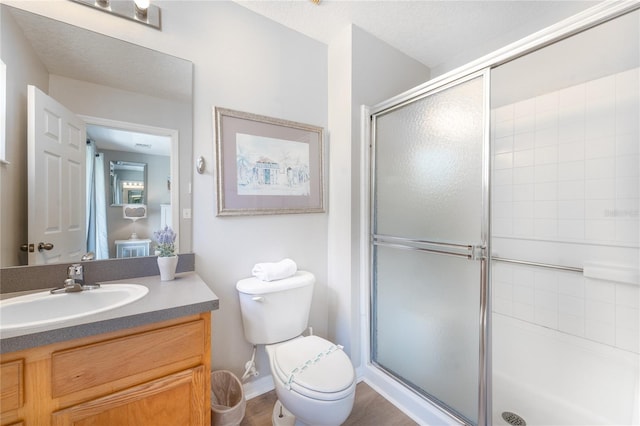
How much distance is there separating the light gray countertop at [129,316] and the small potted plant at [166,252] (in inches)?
3.0

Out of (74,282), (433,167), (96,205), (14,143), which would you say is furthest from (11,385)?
(433,167)

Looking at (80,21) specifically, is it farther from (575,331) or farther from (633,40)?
(575,331)

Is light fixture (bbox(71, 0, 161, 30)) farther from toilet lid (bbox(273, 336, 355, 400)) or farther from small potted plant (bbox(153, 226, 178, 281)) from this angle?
toilet lid (bbox(273, 336, 355, 400))

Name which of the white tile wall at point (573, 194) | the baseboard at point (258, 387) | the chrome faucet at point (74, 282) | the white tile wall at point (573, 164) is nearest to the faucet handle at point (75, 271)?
the chrome faucet at point (74, 282)

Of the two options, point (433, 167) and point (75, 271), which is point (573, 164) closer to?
point (433, 167)

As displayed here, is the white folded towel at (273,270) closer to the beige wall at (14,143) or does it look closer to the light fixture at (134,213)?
the light fixture at (134,213)

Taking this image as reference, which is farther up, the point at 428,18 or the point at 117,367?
the point at 428,18

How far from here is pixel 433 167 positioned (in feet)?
4.84

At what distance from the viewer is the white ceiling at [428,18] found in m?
1.57

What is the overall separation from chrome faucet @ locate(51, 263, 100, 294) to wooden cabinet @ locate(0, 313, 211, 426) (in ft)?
1.37

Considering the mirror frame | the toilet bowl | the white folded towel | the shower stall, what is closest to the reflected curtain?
the mirror frame

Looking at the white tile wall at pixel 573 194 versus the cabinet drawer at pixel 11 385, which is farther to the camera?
the white tile wall at pixel 573 194

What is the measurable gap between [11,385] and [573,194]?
2.60 m

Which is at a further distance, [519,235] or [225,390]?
[519,235]
